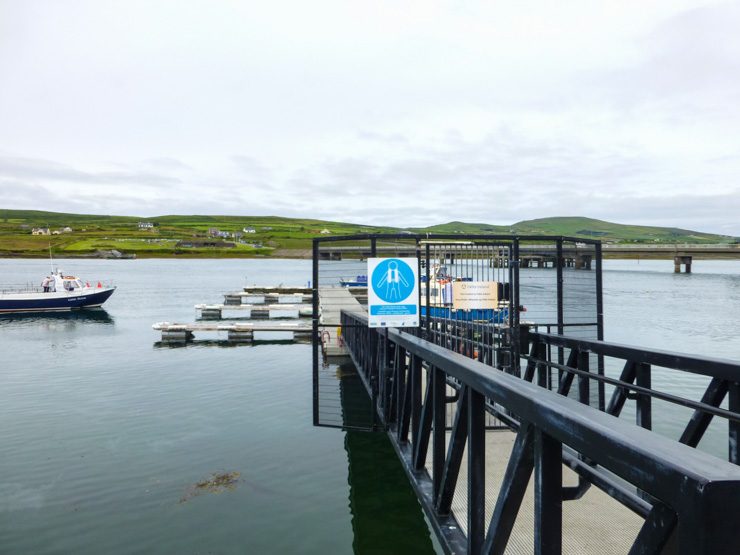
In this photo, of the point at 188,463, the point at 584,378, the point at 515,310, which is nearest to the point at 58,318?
the point at 188,463

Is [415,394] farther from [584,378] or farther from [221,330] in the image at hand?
[221,330]

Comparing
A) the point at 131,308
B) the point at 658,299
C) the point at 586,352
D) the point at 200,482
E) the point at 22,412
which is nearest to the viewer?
the point at 586,352

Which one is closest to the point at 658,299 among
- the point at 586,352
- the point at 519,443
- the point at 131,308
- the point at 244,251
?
the point at 131,308

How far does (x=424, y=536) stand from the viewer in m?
7.65

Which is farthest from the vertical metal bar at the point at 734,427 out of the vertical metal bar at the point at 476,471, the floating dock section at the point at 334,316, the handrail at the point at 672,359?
the floating dock section at the point at 334,316

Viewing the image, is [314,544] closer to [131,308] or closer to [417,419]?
[417,419]

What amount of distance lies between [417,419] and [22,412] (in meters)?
12.2

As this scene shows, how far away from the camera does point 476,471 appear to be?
3982mm

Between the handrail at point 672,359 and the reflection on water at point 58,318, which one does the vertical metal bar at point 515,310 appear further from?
the reflection on water at point 58,318

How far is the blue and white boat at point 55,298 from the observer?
3991cm

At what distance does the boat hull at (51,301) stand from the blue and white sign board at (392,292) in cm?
4103

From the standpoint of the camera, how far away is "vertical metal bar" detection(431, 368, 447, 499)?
17.6 feet

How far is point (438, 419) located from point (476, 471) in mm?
1427

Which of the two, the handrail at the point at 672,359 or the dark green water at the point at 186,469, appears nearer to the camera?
the handrail at the point at 672,359
